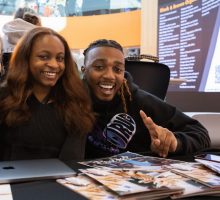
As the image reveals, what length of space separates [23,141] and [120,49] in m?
0.53

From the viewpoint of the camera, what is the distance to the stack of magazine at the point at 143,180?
609 millimetres

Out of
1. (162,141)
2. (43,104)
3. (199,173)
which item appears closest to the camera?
Answer: (199,173)

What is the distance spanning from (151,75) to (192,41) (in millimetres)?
1815

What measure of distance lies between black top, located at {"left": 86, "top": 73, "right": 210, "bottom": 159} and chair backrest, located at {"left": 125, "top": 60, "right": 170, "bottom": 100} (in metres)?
0.50

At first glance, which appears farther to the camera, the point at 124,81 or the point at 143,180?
the point at 124,81

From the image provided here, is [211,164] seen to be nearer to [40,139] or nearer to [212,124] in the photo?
[40,139]

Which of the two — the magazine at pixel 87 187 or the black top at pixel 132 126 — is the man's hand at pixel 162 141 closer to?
the black top at pixel 132 126

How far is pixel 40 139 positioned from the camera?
1099 mm

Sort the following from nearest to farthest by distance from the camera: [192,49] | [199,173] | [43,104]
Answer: [199,173], [43,104], [192,49]

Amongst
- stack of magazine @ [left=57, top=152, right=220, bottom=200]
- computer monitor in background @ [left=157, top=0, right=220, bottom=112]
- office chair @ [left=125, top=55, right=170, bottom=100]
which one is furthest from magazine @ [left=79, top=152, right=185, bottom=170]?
computer monitor in background @ [left=157, top=0, right=220, bottom=112]

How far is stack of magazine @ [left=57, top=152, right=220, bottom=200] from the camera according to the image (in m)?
0.61

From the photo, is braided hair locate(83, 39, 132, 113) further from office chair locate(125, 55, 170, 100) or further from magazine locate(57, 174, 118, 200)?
magazine locate(57, 174, 118, 200)

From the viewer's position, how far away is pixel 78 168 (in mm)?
804

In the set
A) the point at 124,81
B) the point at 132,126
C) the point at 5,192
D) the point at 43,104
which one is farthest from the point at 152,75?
the point at 5,192
